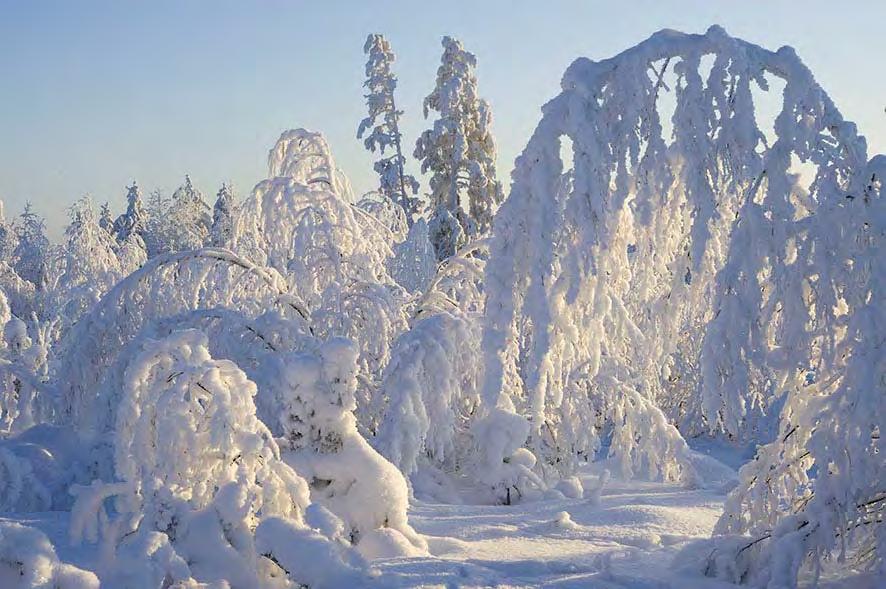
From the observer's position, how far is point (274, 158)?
1055 cm

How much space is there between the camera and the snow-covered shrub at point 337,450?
19.3 feet

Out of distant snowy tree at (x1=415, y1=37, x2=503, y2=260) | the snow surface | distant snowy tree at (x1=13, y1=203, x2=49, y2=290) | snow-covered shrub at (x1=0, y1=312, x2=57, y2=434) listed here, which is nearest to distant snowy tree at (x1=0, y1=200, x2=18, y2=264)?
distant snowy tree at (x1=13, y1=203, x2=49, y2=290)

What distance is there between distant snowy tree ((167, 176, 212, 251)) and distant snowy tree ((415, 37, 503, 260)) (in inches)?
1080

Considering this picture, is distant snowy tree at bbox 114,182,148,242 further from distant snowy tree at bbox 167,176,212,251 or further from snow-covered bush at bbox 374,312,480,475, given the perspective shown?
snow-covered bush at bbox 374,312,480,475

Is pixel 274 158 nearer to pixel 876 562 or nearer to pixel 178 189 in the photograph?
pixel 876 562

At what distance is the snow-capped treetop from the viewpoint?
10192mm

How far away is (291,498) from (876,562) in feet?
11.7

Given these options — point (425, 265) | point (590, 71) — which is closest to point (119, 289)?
point (590, 71)

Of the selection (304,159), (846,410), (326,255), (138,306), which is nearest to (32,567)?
(846,410)

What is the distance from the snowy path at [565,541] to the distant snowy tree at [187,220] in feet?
151

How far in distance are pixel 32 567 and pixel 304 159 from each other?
7.34 meters

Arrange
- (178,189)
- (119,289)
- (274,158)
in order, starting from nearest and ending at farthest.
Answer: (119,289)
(274,158)
(178,189)

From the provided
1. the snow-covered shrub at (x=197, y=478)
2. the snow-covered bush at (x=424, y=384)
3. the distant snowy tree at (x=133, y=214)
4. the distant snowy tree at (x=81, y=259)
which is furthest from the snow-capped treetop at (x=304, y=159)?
the distant snowy tree at (x=133, y=214)

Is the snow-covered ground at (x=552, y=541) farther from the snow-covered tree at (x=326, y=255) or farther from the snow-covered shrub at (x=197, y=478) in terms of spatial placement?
the snow-covered tree at (x=326, y=255)
